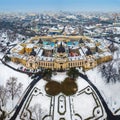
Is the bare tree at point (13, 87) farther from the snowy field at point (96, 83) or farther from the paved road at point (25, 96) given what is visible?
the paved road at point (25, 96)

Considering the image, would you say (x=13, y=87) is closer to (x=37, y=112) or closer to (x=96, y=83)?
(x=37, y=112)

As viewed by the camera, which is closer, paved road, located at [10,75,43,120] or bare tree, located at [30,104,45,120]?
bare tree, located at [30,104,45,120]

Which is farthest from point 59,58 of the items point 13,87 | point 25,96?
point 25,96

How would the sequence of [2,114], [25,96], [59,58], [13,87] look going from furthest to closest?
[59,58], [13,87], [25,96], [2,114]

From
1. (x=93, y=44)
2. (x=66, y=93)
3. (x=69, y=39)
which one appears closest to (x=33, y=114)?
(x=66, y=93)

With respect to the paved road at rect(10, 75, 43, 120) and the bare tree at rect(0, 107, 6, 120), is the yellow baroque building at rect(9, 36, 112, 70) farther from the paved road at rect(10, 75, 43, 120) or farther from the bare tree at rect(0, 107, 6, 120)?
the bare tree at rect(0, 107, 6, 120)

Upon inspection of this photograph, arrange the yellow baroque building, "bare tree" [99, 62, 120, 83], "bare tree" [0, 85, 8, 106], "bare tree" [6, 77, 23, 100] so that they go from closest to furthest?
"bare tree" [0, 85, 8, 106], "bare tree" [6, 77, 23, 100], "bare tree" [99, 62, 120, 83], the yellow baroque building

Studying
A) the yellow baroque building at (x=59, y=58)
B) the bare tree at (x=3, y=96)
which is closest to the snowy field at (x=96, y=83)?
the bare tree at (x=3, y=96)

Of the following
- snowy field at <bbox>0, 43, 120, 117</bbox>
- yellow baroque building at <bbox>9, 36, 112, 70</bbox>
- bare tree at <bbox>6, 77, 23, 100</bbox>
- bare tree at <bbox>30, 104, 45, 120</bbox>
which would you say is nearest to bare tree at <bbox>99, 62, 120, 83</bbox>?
snowy field at <bbox>0, 43, 120, 117</bbox>

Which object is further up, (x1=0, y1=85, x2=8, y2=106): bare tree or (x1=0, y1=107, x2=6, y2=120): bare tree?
(x1=0, y1=85, x2=8, y2=106): bare tree
